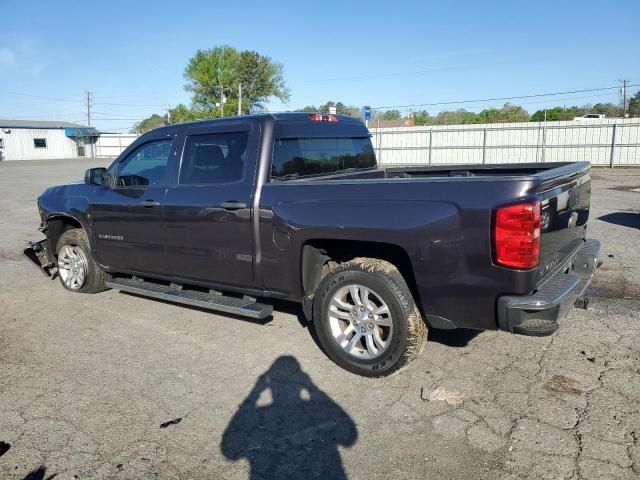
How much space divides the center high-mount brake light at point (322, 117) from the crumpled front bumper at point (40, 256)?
389 centimetres

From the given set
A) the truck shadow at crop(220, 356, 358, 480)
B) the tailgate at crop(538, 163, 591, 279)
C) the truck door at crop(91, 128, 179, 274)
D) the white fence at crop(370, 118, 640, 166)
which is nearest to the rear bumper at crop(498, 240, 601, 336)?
the tailgate at crop(538, 163, 591, 279)

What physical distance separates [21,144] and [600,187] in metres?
56.8

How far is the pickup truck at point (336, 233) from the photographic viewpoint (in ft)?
10.6

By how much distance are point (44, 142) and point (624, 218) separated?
60933 millimetres

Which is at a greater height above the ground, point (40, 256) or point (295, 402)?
point (40, 256)

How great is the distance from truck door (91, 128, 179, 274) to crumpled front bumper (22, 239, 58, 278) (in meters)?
1.25

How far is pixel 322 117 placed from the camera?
5020 mm

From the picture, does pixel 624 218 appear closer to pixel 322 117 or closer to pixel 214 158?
pixel 322 117

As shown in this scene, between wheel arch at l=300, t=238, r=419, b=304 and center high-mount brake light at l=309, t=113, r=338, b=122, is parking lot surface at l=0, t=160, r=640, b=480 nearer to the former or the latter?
wheel arch at l=300, t=238, r=419, b=304

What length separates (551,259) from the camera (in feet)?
11.6

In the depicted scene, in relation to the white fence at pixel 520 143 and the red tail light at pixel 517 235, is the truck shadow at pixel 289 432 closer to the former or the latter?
the red tail light at pixel 517 235

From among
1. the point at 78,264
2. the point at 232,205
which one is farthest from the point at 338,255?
the point at 78,264

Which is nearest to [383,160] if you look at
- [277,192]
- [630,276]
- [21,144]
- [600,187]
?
[600,187]

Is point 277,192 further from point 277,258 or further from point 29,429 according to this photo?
point 29,429
